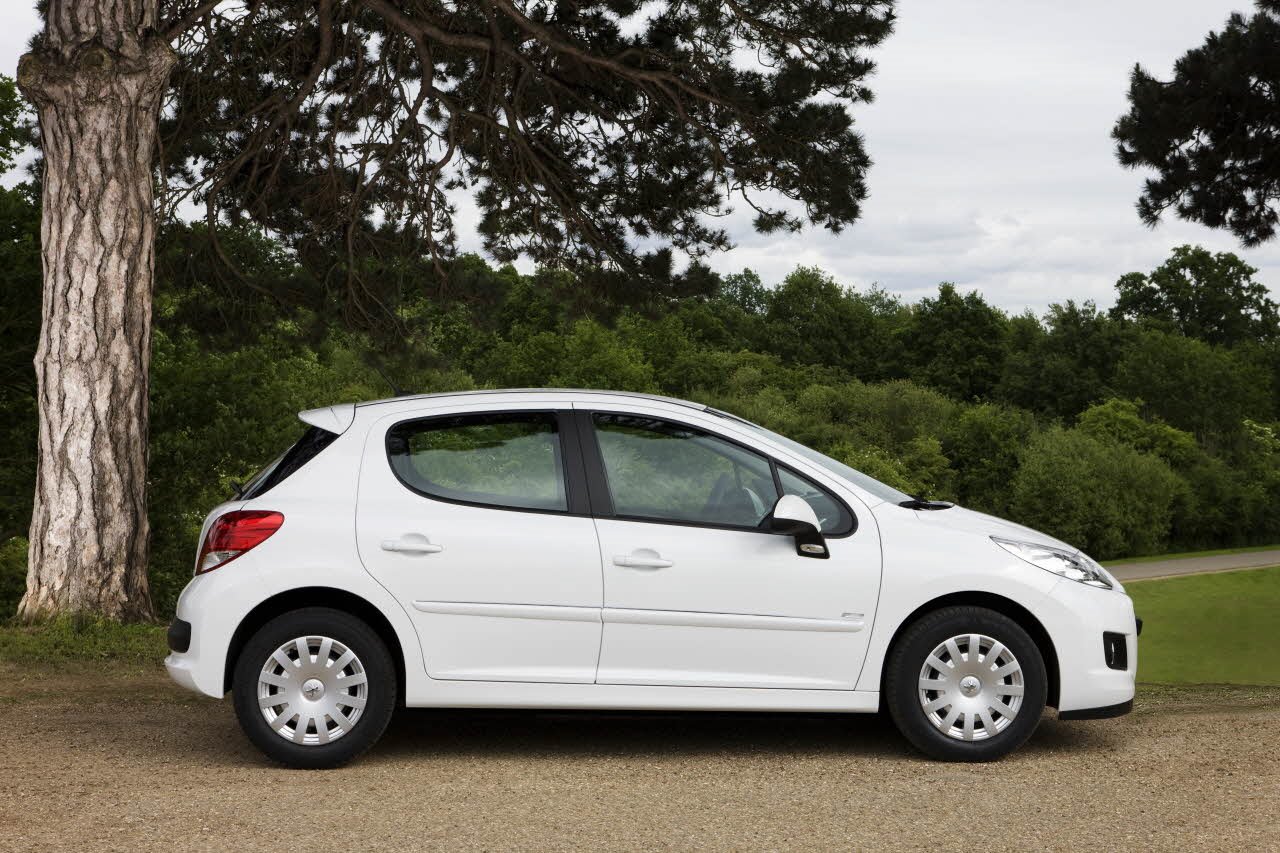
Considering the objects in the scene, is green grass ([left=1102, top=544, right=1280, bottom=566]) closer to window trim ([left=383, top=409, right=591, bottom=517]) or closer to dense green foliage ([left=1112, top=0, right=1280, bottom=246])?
dense green foliage ([left=1112, top=0, right=1280, bottom=246])

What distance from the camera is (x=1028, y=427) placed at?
6131 centimetres

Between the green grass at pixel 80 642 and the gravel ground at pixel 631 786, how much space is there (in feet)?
4.64

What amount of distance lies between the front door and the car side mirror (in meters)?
0.04

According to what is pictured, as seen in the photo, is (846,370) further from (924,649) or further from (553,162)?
(924,649)

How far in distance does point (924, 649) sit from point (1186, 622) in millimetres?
28775

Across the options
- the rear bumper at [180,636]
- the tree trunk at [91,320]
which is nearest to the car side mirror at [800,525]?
the rear bumper at [180,636]

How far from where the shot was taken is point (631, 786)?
19.8ft

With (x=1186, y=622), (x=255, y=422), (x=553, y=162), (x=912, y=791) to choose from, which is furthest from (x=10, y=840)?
(x=1186, y=622)

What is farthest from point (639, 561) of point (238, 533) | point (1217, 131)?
point (1217, 131)

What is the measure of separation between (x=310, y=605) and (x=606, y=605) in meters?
1.32

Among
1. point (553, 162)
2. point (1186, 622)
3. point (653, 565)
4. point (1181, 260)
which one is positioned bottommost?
point (1186, 622)

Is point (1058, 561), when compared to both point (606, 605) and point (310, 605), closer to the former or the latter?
point (606, 605)

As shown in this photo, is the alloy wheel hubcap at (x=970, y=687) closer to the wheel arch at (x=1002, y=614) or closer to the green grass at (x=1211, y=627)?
the wheel arch at (x=1002, y=614)

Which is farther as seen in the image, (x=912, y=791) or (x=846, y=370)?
(x=846, y=370)
